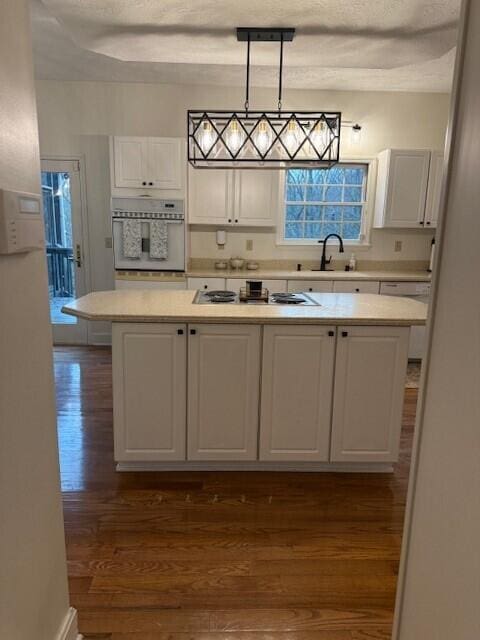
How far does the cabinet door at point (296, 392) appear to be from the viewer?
90.6 inches

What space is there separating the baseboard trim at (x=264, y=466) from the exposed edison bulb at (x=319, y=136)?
6.11 ft

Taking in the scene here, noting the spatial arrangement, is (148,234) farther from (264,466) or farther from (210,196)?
(264,466)

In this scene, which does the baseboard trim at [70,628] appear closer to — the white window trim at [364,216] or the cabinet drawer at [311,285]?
the cabinet drawer at [311,285]

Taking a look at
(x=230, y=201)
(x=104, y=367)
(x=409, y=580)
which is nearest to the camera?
(x=409, y=580)

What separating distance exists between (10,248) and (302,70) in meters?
3.84

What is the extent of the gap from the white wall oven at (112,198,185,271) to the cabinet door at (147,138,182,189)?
7.0 inches

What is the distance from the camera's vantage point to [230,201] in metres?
4.53

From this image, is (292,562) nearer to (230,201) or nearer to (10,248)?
(10,248)

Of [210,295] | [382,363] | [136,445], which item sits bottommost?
[136,445]

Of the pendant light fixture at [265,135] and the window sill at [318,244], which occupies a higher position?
the pendant light fixture at [265,135]

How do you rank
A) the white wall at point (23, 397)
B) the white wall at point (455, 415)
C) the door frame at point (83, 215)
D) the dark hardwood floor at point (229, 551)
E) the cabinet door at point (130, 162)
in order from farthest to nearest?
the door frame at point (83, 215)
the cabinet door at point (130, 162)
the dark hardwood floor at point (229, 551)
the white wall at point (23, 397)
the white wall at point (455, 415)

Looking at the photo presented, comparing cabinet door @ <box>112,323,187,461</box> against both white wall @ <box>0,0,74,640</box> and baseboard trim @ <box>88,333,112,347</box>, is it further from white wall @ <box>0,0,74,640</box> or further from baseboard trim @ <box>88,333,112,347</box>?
baseboard trim @ <box>88,333,112,347</box>

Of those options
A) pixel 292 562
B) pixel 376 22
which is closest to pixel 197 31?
pixel 376 22

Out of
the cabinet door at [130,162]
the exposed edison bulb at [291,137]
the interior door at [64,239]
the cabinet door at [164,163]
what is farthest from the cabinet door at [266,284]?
the exposed edison bulb at [291,137]
